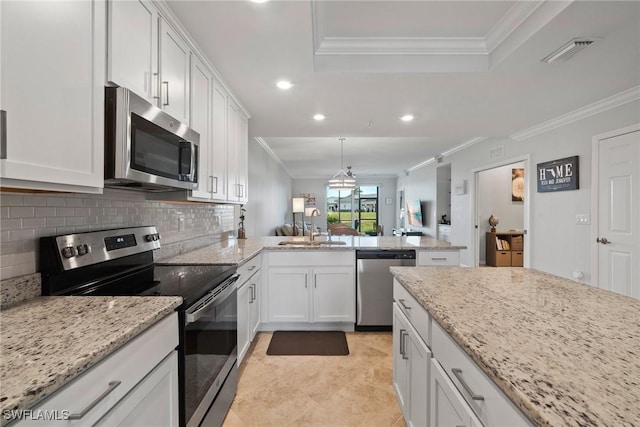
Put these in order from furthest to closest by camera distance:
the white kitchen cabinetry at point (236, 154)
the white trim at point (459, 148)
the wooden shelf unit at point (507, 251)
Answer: the wooden shelf unit at point (507, 251)
the white trim at point (459, 148)
the white kitchen cabinetry at point (236, 154)

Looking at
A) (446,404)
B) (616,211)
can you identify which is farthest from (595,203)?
(446,404)

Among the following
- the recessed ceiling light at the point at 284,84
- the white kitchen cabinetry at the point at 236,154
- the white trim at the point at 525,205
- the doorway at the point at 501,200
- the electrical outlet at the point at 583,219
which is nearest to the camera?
the recessed ceiling light at the point at 284,84

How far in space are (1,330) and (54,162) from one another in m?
0.51

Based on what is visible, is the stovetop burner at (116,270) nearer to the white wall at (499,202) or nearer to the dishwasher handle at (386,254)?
the dishwasher handle at (386,254)

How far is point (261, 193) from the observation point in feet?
17.9

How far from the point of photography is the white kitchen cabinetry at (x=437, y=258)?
286 centimetres

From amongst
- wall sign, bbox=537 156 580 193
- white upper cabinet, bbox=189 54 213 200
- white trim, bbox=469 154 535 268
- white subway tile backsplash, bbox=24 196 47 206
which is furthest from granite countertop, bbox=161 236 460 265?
white trim, bbox=469 154 535 268

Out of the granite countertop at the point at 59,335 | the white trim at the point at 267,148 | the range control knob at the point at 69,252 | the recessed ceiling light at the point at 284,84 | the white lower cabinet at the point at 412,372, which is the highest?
the white trim at the point at 267,148

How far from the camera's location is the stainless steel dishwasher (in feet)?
9.48

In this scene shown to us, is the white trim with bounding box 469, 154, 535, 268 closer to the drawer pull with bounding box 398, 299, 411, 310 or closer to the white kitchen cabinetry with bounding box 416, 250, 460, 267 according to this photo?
the white kitchen cabinetry with bounding box 416, 250, 460, 267

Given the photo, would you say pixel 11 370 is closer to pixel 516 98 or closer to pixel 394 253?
pixel 394 253

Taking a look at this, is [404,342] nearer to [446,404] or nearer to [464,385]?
[446,404]

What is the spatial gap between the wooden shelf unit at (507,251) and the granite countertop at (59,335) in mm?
6192

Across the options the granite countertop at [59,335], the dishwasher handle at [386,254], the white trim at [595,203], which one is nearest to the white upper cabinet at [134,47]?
the granite countertop at [59,335]
